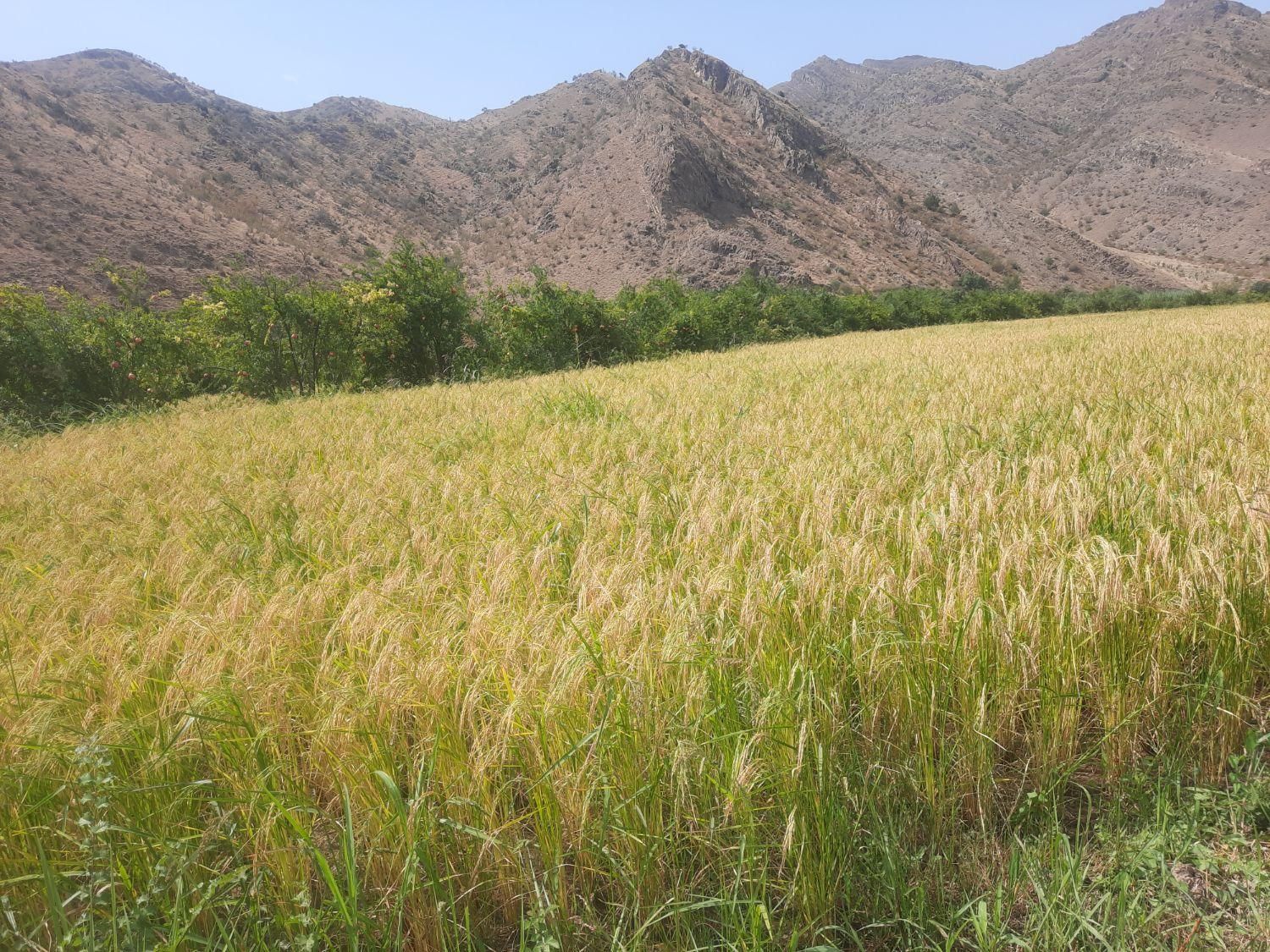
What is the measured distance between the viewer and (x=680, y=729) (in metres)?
1.40

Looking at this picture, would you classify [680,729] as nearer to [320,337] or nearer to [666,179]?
[320,337]

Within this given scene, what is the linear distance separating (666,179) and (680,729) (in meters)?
51.8

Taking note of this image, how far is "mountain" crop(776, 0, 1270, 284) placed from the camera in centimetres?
6147

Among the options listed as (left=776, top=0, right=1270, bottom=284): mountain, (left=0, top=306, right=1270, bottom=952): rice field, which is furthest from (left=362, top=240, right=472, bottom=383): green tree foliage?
(left=776, top=0, right=1270, bottom=284): mountain

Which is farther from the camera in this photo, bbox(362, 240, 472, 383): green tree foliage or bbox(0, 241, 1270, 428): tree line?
bbox(362, 240, 472, 383): green tree foliage

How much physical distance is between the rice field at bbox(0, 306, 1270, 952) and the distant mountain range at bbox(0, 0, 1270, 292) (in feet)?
100

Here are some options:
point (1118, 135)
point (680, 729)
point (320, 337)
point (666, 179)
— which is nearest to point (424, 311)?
point (320, 337)

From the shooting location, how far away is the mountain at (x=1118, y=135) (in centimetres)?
6147

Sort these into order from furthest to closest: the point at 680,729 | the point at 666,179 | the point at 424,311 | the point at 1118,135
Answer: the point at 1118,135 → the point at 666,179 → the point at 424,311 → the point at 680,729

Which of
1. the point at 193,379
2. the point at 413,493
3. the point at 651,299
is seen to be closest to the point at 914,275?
the point at 651,299

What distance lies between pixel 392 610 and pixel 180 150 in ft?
181

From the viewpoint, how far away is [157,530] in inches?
130

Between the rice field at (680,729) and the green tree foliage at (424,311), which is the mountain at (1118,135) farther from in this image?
the rice field at (680,729)

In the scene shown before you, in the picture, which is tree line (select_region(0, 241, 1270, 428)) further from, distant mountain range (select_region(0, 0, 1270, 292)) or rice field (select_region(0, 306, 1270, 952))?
distant mountain range (select_region(0, 0, 1270, 292))
